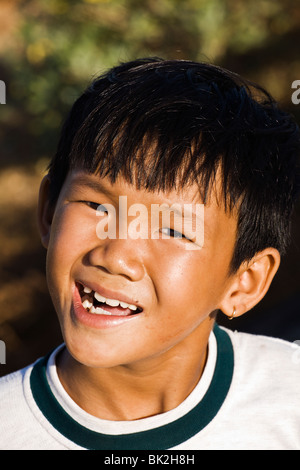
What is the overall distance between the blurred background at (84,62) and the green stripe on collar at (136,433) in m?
1.74

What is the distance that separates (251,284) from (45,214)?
1.83 ft

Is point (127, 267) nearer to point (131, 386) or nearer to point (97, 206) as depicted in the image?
point (97, 206)

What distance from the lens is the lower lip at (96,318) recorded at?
49.7 inches

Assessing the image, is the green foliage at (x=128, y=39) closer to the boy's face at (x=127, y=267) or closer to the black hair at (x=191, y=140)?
the black hair at (x=191, y=140)

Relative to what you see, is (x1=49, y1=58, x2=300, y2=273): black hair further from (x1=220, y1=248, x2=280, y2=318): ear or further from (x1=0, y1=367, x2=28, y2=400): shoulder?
(x1=0, y1=367, x2=28, y2=400): shoulder

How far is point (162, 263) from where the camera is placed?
1233mm

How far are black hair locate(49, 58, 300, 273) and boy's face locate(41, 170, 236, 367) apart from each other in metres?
0.05

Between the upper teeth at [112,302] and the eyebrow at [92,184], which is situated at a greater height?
the eyebrow at [92,184]

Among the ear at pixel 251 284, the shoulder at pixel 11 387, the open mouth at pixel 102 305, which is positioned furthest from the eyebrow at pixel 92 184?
the shoulder at pixel 11 387

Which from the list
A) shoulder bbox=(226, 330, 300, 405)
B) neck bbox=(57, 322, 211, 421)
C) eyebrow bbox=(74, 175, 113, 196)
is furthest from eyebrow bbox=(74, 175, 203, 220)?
shoulder bbox=(226, 330, 300, 405)

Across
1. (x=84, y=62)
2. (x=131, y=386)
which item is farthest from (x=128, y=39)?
(x=131, y=386)

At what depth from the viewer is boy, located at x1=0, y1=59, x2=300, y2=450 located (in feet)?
4.06

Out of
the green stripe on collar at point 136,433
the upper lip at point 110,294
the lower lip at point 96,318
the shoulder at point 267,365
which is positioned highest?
the upper lip at point 110,294

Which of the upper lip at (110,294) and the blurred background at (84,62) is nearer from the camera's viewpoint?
the upper lip at (110,294)
